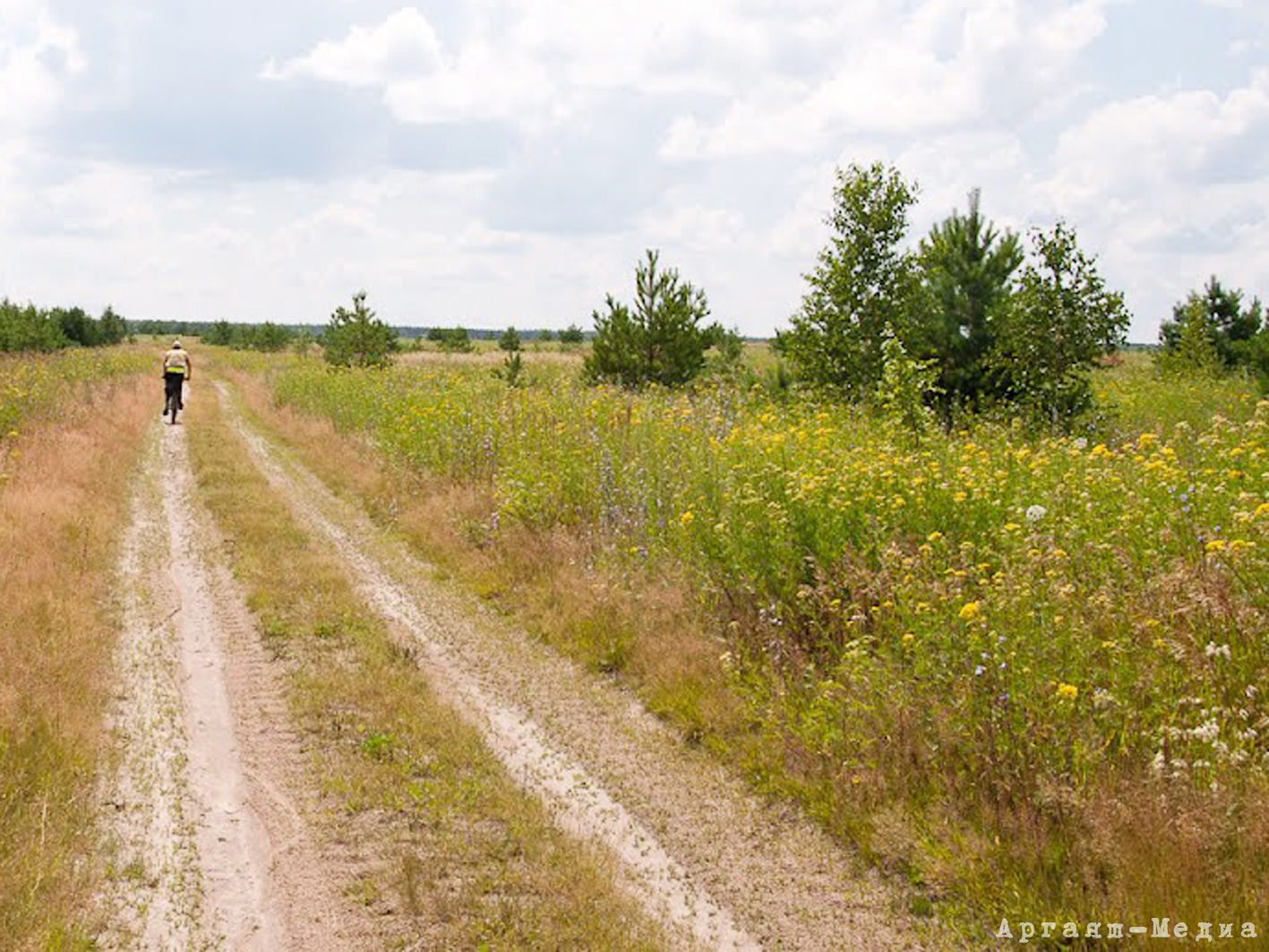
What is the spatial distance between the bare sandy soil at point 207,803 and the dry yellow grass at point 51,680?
180 millimetres

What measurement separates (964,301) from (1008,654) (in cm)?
1118

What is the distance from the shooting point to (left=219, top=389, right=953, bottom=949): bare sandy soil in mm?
4129

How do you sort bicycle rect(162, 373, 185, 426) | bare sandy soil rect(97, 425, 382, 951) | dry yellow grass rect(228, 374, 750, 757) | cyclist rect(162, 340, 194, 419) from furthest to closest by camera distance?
bicycle rect(162, 373, 185, 426) < cyclist rect(162, 340, 194, 419) < dry yellow grass rect(228, 374, 750, 757) < bare sandy soil rect(97, 425, 382, 951)

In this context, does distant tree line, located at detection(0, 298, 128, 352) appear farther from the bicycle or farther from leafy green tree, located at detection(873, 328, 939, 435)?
leafy green tree, located at detection(873, 328, 939, 435)

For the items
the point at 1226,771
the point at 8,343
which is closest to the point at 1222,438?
the point at 1226,771

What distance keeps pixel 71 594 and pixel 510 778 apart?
5224mm

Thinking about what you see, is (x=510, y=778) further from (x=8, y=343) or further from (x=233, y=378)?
(x=8, y=343)

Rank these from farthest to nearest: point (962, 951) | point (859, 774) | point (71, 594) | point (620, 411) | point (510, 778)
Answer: point (620, 411)
point (71, 594)
point (510, 778)
point (859, 774)
point (962, 951)

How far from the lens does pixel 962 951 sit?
3832mm

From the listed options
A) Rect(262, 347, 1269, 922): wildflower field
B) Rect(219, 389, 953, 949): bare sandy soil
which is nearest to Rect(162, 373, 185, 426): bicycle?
Rect(219, 389, 953, 949): bare sandy soil

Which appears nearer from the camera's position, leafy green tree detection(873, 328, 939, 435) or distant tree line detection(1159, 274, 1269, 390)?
leafy green tree detection(873, 328, 939, 435)

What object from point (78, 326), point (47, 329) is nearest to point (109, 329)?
point (78, 326)

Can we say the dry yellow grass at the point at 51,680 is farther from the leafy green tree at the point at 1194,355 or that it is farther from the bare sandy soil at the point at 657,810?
the leafy green tree at the point at 1194,355

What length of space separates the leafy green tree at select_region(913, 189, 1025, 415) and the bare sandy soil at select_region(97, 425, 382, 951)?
10912 millimetres
